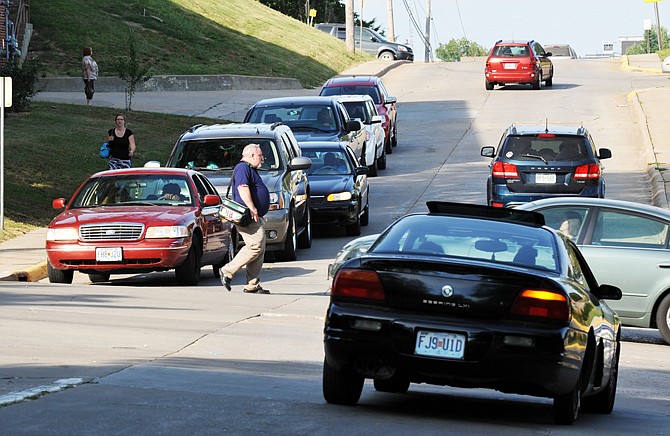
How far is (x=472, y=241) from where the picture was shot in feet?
30.9

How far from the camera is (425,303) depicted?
884 cm

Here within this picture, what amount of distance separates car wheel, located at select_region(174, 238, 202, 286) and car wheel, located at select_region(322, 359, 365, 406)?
8.75m

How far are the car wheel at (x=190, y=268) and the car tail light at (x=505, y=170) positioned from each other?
6001mm

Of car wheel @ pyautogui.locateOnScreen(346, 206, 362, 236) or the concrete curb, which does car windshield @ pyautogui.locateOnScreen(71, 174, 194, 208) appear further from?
car wheel @ pyautogui.locateOnScreen(346, 206, 362, 236)

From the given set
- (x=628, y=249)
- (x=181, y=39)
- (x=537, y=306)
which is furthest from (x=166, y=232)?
(x=181, y=39)

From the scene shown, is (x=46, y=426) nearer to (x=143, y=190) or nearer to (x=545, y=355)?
(x=545, y=355)

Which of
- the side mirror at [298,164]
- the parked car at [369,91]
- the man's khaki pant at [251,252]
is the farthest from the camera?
the parked car at [369,91]

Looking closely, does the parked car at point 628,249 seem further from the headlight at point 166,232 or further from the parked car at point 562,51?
the parked car at point 562,51

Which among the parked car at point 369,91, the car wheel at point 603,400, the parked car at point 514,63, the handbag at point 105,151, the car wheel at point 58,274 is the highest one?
the parked car at point 514,63

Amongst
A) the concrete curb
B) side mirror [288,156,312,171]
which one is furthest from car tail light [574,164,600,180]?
the concrete curb

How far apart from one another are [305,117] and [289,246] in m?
8.06

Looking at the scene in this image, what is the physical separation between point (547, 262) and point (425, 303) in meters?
0.97

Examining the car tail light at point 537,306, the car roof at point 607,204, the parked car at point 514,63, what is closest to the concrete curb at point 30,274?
the car roof at point 607,204

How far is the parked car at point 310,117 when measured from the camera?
2772cm
